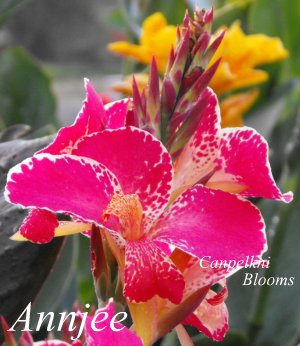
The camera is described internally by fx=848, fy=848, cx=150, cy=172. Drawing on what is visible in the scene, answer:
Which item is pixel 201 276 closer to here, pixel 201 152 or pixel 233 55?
pixel 201 152

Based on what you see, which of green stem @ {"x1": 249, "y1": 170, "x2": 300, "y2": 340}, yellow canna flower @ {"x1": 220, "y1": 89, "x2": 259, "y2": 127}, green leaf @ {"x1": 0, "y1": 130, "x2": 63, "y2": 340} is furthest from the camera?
yellow canna flower @ {"x1": 220, "y1": 89, "x2": 259, "y2": 127}

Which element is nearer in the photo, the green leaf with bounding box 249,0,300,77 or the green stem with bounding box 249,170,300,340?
the green stem with bounding box 249,170,300,340

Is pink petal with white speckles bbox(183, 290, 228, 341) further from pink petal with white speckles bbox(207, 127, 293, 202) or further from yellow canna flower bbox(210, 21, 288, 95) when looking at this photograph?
yellow canna flower bbox(210, 21, 288, 95)

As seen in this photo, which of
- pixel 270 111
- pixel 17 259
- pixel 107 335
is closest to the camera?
pixel 107 335

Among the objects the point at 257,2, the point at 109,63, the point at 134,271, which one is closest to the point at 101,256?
the point at 134,271

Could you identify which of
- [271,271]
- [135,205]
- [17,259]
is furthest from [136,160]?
[271,271]

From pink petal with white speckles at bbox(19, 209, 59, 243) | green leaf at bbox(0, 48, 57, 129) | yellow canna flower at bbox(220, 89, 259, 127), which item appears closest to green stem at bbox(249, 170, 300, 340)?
yellow canna flower at bbox(220, 89, 259, 127)
